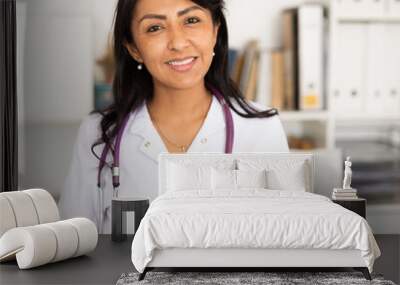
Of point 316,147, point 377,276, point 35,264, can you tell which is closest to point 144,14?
point 316,147

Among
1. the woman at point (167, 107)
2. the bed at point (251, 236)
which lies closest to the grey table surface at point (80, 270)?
the bed at point (251, 236)

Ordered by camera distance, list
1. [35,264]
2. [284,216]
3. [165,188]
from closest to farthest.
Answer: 1. [284,216]
2. [35,264]
3. [165,188]

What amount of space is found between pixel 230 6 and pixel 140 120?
2.80 ft

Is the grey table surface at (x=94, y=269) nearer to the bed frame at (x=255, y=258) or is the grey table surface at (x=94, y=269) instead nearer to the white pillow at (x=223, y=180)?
the bed frame at (x=255, y=258)

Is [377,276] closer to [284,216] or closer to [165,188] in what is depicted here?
[284,216]

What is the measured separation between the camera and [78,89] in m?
4.55

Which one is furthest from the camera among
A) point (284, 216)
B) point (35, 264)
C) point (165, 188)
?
point (165, 188)

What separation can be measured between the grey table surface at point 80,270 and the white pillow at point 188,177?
1.45 feet

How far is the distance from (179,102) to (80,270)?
1.26 meters

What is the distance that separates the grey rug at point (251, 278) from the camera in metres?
3.46

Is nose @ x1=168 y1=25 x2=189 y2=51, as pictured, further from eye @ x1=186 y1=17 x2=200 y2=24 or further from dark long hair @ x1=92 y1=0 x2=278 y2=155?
dark long hair @ x1=92 y1=0 x2=278 y2=155

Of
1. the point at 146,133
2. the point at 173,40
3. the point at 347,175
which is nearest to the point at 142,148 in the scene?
the point at 146,133

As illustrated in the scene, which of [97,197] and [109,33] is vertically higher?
[109,33]

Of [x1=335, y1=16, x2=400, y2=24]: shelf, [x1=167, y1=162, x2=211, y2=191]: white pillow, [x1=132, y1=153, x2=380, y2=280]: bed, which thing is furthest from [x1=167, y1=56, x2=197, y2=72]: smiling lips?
[x1=132, y1=153, x2=380, y2=280]: bed
